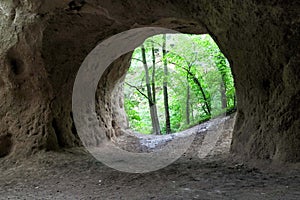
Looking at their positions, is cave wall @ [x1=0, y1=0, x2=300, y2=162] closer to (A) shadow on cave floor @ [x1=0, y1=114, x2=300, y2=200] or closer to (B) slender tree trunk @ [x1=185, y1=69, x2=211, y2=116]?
(A) shadow on cave floor @ [x1=0, y1=114, x2=300, y2=200]

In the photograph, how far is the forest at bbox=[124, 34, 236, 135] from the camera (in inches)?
419

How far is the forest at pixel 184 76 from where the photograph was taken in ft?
34.9

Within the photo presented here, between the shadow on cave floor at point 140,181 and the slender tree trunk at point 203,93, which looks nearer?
the shadow on cave floor at point 140,181

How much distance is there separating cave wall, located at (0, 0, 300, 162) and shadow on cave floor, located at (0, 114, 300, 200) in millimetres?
343

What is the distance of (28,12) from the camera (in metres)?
4.53

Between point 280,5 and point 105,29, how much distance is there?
2.95 metres

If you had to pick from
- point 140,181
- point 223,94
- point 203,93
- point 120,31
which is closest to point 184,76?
point 203,93

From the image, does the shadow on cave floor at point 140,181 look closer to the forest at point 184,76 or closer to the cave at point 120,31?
the cave at point 120,31

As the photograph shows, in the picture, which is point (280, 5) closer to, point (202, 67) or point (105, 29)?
point (105, 29)

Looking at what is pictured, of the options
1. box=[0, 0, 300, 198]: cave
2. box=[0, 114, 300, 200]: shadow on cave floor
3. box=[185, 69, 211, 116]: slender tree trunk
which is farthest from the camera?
box=[185, 69, 211, 116]: slender tree trunk

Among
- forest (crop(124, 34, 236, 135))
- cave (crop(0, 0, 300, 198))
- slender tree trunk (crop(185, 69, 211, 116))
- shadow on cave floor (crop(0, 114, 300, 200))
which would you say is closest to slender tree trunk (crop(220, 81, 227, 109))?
forest (crop(124, 34, 236, 135))

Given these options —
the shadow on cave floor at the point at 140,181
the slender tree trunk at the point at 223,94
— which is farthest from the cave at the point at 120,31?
the slender tree trunk at the point at 223,94

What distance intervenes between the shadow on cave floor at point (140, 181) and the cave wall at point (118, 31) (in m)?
0.34

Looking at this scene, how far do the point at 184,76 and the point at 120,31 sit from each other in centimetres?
717
